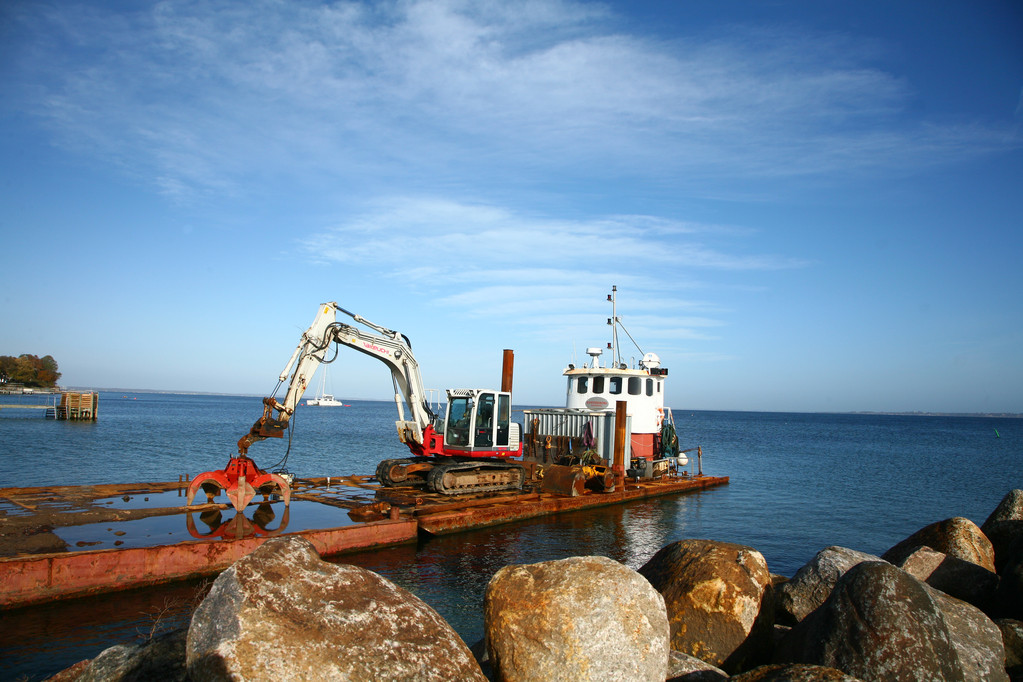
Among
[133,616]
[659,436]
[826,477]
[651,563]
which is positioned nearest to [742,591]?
[651,563]

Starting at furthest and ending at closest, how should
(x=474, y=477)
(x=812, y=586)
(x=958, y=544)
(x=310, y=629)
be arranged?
(x=474, y=477)
(x=958, y=544)
(x=812, y=586)
(x=310, y=629)

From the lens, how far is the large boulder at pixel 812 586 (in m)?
7.04

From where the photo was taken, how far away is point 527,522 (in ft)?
58.7

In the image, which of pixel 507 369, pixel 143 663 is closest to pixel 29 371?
pixel 507 369

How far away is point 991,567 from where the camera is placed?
877cm

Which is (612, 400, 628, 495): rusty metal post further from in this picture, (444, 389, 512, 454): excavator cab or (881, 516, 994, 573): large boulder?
(881, 516, 994, 573): large boulder

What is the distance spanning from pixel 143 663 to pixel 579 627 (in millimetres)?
3174

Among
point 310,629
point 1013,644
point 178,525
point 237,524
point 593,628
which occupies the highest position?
point 310,629

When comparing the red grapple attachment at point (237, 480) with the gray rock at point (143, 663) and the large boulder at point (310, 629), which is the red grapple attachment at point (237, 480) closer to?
the gray rock at point (143, 663)

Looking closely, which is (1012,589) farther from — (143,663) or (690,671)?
(143,663)

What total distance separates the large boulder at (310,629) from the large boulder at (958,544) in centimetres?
716

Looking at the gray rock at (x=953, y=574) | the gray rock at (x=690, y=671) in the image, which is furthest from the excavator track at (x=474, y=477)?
the gray rock at (x=690, y=671)

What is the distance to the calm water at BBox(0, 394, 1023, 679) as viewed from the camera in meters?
9.46

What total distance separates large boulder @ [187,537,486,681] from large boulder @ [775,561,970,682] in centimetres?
313
